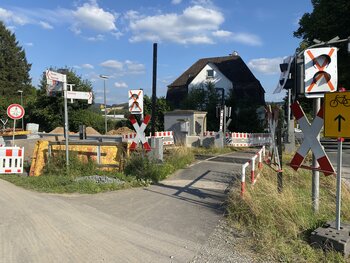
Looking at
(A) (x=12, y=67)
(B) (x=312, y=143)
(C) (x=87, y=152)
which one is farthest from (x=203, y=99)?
(A) (x=12, y=67)

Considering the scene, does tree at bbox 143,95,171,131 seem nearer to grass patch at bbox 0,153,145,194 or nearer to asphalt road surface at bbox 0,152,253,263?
grass patch at bbox 0,153,145,194

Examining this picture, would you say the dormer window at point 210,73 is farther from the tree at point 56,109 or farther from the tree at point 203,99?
the tree at point 56,109

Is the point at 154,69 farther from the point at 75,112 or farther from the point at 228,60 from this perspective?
the point at 228,60

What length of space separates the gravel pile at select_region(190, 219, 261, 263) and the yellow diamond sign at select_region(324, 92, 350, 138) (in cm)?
202

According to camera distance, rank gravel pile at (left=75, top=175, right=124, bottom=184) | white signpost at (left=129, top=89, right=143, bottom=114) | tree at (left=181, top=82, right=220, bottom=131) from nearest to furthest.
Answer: gravel pile at (left=75, top=175, right=124, bottom=184), white signpost at (left=129, top=89, right=143, bottom=114), tree at (left=181, top=82, right=220, bottom=131)

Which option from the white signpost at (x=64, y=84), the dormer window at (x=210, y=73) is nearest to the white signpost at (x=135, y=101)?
the white signpost at (x=64, y=84)

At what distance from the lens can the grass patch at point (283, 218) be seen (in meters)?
4.78

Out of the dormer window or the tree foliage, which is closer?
the dormer window

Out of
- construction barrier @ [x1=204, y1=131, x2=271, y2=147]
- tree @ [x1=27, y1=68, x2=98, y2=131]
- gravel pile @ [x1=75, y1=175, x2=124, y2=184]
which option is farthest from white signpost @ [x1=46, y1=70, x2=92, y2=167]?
tree @ [x1=27, y1=68, x2=98, y2=131]

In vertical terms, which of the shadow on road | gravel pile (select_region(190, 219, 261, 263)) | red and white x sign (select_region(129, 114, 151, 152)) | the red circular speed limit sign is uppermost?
the red circular speed limit sign

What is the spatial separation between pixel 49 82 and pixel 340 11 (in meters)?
21.2

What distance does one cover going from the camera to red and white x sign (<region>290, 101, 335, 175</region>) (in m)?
5.75

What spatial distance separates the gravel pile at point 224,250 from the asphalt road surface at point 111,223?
4.8 inches

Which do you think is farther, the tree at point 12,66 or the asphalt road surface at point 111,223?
the tree at point 12,66
